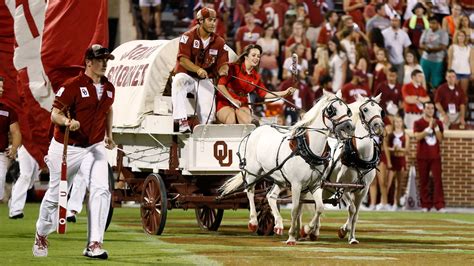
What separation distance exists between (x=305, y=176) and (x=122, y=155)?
386cm

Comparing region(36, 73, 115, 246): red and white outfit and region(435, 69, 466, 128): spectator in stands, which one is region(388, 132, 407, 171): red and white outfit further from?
region(36, 73, 115, 246): red and white outfit

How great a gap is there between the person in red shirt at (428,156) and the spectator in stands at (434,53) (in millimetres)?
2458

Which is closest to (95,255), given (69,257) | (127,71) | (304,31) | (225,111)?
(69,257)

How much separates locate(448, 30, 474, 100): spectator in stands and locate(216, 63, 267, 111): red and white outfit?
1288cm

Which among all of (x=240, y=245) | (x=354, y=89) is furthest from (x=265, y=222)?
(x=354, y=89)

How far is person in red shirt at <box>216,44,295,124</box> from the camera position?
18.2 meters

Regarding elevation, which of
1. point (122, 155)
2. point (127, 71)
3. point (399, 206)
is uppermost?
point (127, 71)

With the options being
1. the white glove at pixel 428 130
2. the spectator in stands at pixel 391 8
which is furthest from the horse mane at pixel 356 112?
the spectator in stands at pixel 391 8

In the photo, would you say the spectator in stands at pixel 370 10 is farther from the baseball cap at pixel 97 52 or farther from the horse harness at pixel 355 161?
the baseball cap at pixel 97 52

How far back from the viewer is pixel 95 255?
1342 cm

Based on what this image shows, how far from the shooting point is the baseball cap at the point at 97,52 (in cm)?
1312

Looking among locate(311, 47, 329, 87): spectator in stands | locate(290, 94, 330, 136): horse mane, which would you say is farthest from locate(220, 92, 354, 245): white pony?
locate(311, 47, 329, 87): spectator in stands

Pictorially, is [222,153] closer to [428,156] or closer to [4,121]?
[4,121]

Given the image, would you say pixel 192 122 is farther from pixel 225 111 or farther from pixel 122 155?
pixel 122 155
